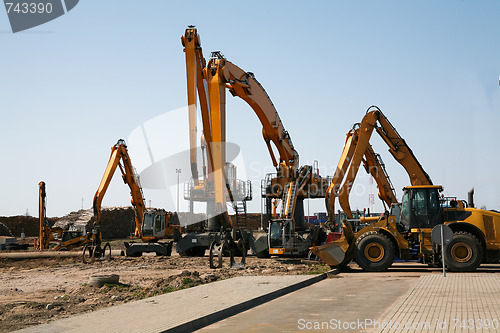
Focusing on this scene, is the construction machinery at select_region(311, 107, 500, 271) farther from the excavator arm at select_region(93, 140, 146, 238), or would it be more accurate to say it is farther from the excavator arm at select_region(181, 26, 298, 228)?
the excavator arm at select_region(93, 140, 146, 238)

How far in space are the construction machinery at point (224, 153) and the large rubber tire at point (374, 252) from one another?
6.92 m

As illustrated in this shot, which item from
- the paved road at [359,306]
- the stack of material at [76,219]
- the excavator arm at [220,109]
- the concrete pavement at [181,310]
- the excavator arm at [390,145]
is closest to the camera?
the concrete pavement at [181,310]

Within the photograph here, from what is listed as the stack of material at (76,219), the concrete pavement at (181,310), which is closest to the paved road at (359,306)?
the concrete pavement at (181,310)

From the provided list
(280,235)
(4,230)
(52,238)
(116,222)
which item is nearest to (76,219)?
(116,222)

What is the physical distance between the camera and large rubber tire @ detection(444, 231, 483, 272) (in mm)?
20281

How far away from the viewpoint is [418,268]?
23312mm

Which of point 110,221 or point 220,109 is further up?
point 220,109

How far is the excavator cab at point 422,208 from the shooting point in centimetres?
2178

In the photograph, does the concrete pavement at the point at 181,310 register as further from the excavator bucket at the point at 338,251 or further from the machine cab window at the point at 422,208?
the machine cab window at the point at 422,208

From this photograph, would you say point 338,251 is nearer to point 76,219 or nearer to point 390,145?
point 390,145

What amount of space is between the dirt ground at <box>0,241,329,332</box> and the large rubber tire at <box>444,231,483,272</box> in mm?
4688

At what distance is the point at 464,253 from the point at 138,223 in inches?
1015

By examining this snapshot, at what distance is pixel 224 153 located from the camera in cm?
2978

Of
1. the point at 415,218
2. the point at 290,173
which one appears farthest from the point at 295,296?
the point at 290,173
